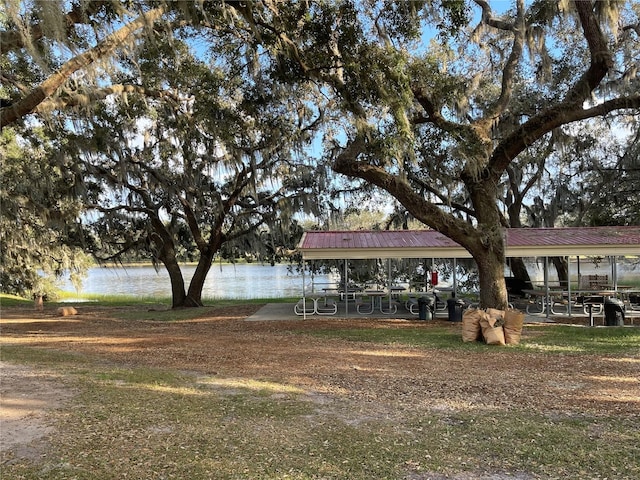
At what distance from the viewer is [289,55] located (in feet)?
30.7

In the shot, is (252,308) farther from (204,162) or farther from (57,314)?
(57,314)

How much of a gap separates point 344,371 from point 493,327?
342 cm

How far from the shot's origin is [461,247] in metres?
13.6

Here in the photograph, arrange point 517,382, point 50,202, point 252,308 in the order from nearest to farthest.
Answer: point 517,382 < point 50,202 < point 252,308

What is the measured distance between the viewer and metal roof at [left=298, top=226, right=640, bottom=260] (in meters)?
13.1

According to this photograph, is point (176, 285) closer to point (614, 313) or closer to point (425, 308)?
point (425, 308)

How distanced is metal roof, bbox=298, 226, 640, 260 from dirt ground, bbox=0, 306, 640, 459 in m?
2.57

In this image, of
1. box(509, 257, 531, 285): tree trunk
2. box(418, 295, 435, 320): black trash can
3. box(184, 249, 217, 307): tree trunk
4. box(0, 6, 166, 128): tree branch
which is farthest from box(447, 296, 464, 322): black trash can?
box(0, 6, 166, 128): tree branch

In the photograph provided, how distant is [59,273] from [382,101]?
20.4m

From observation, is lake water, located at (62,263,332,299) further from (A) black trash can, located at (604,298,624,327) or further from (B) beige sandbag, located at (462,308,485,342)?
(A) black trash can, located at (604,298,624,327)

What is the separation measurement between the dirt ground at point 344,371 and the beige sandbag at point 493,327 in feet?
1.02

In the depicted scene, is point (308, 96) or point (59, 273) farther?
point (59, 273)

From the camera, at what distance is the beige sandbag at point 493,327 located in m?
8.81

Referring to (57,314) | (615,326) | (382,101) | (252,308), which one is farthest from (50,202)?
(615,326)
